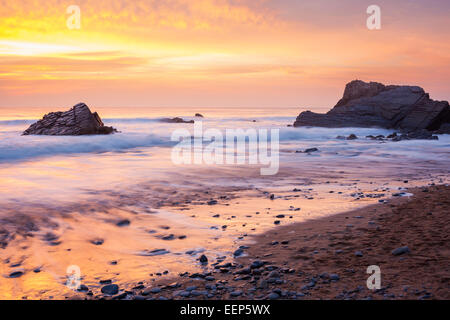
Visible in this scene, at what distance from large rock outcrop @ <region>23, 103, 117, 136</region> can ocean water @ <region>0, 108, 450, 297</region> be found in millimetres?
5909

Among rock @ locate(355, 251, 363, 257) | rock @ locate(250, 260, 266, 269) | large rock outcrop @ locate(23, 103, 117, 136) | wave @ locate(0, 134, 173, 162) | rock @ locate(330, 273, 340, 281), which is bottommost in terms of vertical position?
rock @ locate(250, 260, 266, 269)

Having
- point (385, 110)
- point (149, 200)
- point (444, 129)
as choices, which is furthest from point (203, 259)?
point (385, 110)

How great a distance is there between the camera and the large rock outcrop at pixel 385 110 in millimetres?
37375

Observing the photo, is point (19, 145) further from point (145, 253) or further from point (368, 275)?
point (368, 275)

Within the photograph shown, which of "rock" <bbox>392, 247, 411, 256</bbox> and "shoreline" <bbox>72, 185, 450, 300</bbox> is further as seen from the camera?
"rock" <bbox>392, 247, 411, 256</bbox>

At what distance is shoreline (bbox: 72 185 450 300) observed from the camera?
4516 mm

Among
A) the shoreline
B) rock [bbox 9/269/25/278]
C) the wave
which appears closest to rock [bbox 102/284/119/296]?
the shoreline

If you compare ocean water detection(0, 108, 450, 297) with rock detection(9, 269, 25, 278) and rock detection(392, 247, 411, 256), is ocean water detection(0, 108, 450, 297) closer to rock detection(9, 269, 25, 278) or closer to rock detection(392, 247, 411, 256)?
rock detection(9, 269, 25, 278)

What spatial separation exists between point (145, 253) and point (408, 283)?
3818 mm

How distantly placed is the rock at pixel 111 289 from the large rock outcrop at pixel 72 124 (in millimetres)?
24120

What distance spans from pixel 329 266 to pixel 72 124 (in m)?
25.9

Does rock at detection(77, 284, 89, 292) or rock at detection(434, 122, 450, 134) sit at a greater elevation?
rock at detection(434, 122, 450, 134)

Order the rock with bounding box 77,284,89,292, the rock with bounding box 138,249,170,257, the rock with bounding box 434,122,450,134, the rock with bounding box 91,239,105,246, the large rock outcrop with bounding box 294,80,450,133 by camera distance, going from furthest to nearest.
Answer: the large rock outcrop with bounding box 294,80,450,133 → the rock with bounding box 434,122,450,134 → the rock with bounding box 91,239,105,246 → the rock with bounding box 138,249,170,257 → the rock with bounding box 77,284,89,292

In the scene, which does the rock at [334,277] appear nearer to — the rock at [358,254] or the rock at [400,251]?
the rock at [358,254]
